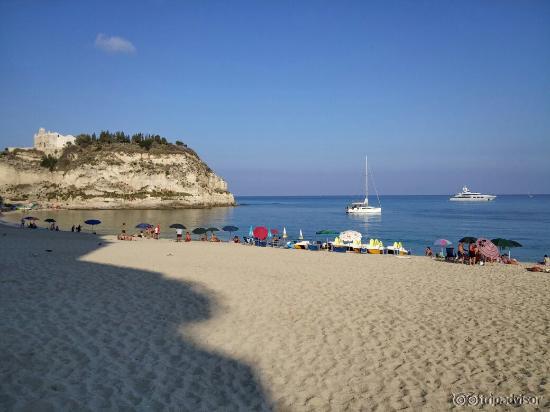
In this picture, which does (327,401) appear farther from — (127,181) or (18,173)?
(18,173)

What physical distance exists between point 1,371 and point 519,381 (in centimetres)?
891

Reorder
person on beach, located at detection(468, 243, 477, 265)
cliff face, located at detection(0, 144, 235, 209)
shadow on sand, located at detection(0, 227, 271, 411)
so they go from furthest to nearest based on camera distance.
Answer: cliff face, located at detection(0, 144, 235, 209)
person on beach, located at detection(468, 243, 477, 265)
shadow on sand, located at detection(0, 227, 271, 411)

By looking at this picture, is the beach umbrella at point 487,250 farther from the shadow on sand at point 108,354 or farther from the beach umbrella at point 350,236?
the shadow on sand at point 108,354

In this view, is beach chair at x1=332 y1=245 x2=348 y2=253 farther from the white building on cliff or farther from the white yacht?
the white yacht

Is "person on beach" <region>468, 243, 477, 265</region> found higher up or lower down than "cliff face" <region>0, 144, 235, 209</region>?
lower down

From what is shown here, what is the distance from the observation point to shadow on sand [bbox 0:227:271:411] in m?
5.75

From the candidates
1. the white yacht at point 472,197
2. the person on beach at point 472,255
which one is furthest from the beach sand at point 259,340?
the white yacht at point 472,197

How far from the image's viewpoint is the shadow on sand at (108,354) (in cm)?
575

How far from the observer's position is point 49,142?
11500 centimetres

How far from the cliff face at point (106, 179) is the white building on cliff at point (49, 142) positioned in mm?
4582

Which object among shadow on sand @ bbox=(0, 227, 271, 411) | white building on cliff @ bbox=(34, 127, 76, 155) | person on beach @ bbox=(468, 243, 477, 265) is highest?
white building on cliff @ bbox=(34, 127, 76, 155)

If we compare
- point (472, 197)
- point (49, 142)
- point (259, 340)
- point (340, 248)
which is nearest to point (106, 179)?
point (49, 142)

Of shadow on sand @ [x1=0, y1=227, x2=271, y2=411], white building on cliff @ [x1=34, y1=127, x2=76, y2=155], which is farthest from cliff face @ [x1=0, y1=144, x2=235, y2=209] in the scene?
shadow on sand @ [x1=0, y1=227, x2=271, y2=411]

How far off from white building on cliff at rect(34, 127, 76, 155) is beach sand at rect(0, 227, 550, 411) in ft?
375
